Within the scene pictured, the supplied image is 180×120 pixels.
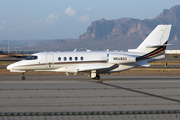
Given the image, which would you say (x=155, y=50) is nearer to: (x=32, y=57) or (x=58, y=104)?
(x=32, y=57)

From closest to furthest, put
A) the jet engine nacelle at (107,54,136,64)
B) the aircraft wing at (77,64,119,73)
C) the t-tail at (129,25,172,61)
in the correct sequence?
the aircraft wing at (77,64,119,73), the jet engine nacelle at (107,54,136,64), the t-tail at (129,25,172,61)

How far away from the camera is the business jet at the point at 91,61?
85.6 feet

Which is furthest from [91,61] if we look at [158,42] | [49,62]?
[158,42]

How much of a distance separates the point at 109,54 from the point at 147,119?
17.3m

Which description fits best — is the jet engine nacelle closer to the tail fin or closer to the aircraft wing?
the aircraft wing

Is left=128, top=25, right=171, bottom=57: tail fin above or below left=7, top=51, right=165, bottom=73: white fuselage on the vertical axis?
above

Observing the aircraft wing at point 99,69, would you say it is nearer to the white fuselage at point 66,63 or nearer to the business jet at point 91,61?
→ the business jet at point 91,61

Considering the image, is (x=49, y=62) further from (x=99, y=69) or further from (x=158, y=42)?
(x=158, y=42)

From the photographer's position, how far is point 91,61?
2639cm

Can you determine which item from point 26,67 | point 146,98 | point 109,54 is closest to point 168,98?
point 146,98

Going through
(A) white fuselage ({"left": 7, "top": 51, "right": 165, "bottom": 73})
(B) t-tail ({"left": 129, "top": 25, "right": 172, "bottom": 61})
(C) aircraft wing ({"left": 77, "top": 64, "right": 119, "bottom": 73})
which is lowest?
(C) aircraft wing ({"left": 77, "top": 64, "right": 119, "bottom": 73})

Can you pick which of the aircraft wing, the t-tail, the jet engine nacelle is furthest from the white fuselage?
the t-tail

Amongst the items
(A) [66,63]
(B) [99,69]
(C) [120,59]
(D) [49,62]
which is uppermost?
(C) [120,59]

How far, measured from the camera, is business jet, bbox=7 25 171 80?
26078 mm
